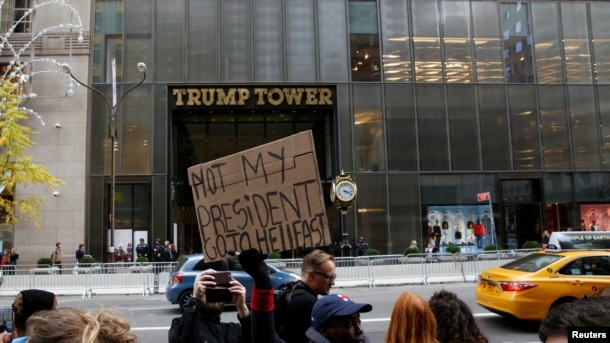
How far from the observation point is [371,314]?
12.1 metres

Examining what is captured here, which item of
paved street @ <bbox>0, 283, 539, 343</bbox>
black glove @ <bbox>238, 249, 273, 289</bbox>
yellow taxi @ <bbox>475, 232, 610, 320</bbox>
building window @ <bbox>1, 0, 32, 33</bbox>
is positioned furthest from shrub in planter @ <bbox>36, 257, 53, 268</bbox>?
Result: black glove @ <bbox>238, 249, 273, 289</bbox>

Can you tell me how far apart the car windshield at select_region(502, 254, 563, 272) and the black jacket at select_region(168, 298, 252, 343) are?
7.69m

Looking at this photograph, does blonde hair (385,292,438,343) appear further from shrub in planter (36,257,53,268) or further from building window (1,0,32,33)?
building window (1,0,32,33)

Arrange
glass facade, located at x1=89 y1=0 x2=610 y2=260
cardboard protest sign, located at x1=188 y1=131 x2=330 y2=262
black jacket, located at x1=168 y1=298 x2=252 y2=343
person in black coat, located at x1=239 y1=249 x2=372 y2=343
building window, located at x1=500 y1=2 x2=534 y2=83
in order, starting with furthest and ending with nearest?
1. building window, located at x1=500 y1=2 x2=534 y2=83
2. glass facade, located at x1=89 y1=0 x2=610 y2=260
3. cardboard protest sign, located at x1=188 y1=131 x2=330 y2=262
4. black jacket, located at x1=168 y1=298 x2=252 y2=343
5. person in black coat, located at x1=239 y1=249 x2=372 y2=343

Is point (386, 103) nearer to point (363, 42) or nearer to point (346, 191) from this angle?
point (363, 42)

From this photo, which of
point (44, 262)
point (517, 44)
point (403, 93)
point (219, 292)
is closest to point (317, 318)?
point (219, 292)

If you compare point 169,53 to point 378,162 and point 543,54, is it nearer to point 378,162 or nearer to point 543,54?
point 378,162

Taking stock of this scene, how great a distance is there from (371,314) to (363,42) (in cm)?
1986

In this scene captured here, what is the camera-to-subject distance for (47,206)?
26.4 m

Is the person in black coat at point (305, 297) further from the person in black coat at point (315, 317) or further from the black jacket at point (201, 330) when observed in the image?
the person in black coat at point (315, 317)

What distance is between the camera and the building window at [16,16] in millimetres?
27812

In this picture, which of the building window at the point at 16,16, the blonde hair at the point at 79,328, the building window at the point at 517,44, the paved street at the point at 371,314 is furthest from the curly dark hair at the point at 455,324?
the building window at the point at 16,16

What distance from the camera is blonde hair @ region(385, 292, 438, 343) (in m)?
3.08

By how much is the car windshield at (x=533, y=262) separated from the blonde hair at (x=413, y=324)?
293 inches
